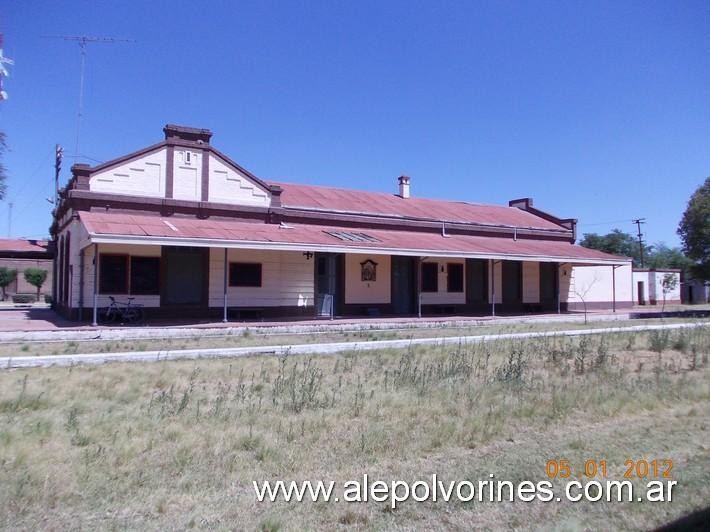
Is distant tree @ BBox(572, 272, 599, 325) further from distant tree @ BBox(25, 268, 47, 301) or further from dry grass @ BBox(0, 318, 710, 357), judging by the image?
distant tree @ BBox(25, 268, 47, 301)

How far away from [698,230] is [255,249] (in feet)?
69.5

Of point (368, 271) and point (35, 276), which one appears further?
point (35, 276)

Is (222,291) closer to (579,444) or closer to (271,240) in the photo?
(271,240)

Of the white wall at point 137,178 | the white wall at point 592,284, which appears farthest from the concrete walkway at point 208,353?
the white wall at point 592,284

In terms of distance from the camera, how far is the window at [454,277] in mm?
24094

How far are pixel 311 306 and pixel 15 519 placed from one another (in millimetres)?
16553

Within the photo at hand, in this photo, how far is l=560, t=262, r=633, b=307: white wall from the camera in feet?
93.5

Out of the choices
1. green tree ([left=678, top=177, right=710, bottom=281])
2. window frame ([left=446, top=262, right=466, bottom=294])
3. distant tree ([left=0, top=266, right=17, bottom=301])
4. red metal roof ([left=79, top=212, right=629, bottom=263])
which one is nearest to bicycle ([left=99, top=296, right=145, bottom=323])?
red metal roof ([left=79, top=212, right=629, bottom=263])

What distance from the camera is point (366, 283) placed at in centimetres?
2202

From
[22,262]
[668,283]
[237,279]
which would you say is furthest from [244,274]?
[22,262]

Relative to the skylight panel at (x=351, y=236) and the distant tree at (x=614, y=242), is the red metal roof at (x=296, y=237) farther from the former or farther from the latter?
the distant tree at (x=614, y=242)

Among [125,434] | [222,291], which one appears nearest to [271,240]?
[222,291]

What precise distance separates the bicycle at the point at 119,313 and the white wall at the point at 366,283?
7663 mm
